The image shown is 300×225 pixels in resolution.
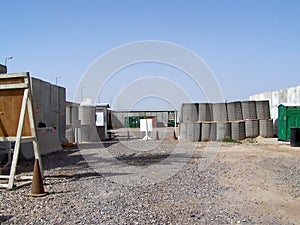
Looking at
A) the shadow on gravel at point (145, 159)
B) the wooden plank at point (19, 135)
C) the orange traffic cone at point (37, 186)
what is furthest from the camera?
the shadow on gravel at point (145, 159)

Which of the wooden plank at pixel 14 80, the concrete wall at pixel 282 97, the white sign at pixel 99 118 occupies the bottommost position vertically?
the white sign at pixel 99 118

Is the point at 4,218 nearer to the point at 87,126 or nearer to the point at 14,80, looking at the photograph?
the point at 14,80

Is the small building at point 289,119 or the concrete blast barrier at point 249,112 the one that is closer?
the small building at point 289,119

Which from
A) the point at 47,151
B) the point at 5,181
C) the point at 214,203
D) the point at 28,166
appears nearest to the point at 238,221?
the point at 214,203

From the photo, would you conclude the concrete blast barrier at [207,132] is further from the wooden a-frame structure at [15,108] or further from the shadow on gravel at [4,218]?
the shadow on gravel at [4,218]

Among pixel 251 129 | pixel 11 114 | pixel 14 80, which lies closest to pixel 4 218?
pixel 11 114

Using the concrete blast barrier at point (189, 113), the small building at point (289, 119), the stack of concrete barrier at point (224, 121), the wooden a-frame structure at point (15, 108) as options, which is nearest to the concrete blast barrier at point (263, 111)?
the stack of concrete barrier at point (224, 121)

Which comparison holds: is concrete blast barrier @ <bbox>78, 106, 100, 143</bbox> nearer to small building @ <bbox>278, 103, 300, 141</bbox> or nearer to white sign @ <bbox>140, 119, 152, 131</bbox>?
white sign @ <bbox>140, 119, 152, 131</bbox>

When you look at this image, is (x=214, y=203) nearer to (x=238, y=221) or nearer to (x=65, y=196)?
(x=238, y=221)

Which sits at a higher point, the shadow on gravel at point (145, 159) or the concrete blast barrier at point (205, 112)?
the concrete blast barrier at point (205, 112)

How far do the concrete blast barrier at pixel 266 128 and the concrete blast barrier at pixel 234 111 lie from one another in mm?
1310

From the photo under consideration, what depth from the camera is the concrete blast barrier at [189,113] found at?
2428cm

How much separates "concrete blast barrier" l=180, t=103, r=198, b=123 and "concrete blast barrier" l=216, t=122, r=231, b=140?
4.77ft

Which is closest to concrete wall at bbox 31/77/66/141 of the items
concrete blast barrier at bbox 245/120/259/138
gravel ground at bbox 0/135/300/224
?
gravel ground at bbox 0/135/300/224
